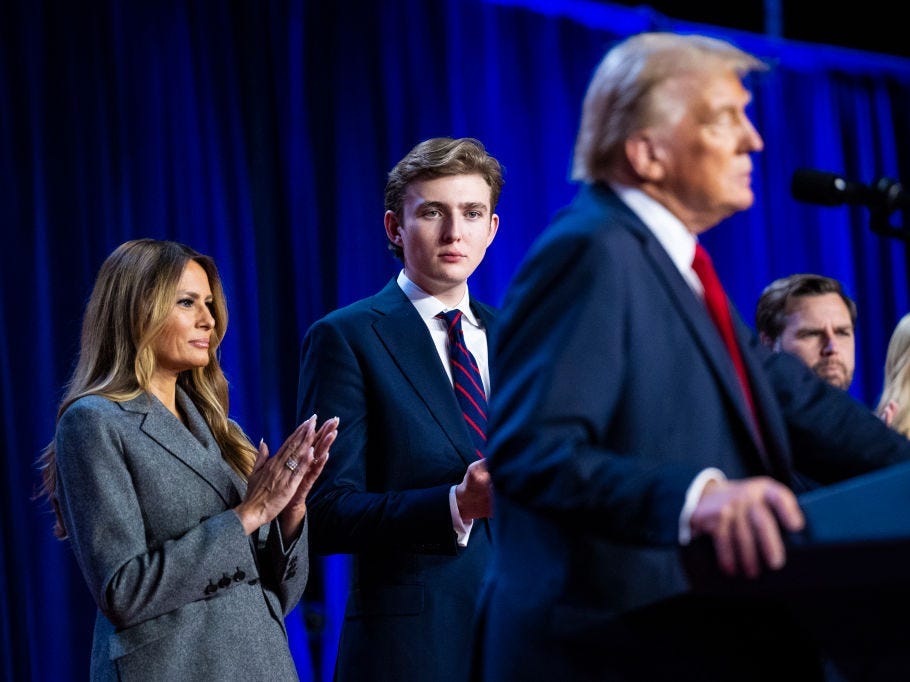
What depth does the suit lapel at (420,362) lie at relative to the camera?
8.29 feet

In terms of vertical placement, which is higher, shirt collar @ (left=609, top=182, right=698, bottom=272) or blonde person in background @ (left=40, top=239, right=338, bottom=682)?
shirt collar @ (left=609, top=182, right=698, bottom=272)

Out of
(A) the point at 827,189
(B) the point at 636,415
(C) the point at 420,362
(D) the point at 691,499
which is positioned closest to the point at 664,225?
(B) the point at 636,415

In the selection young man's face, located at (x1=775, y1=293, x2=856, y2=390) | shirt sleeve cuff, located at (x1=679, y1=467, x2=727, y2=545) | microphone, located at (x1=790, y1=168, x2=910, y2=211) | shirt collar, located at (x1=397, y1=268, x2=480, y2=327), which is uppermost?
microphone, located at (x1=790, y1=168, x2=910, y2=211)

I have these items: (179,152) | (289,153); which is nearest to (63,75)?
(179,152)

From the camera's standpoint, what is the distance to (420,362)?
2.59 meters

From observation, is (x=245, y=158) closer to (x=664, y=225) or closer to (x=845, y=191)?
(x=845, y=191)

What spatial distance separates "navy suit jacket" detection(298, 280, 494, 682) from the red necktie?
3.13 feet

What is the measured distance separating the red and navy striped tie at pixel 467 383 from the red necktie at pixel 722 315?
1091mm

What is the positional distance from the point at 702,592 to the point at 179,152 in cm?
338

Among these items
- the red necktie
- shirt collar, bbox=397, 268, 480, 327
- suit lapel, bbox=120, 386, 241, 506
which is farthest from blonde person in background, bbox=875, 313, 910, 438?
the red necktie

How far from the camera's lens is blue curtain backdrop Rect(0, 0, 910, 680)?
3.81 metres

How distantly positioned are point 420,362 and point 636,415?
126cm

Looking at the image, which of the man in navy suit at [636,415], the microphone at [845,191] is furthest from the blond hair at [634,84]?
the microphone at [845,191]

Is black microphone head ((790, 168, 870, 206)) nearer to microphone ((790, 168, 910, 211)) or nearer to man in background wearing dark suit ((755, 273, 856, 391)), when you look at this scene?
microphone ((790, 168, 910, 211))
